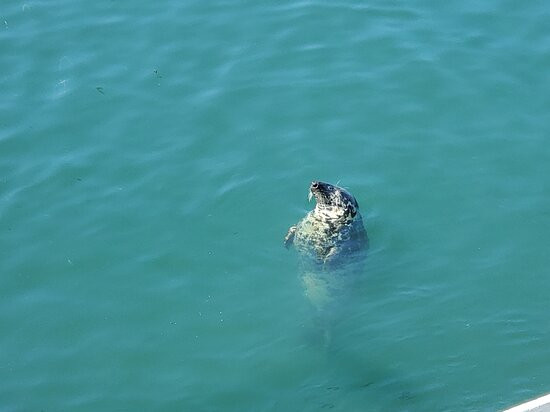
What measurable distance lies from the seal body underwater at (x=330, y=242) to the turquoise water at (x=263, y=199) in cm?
22

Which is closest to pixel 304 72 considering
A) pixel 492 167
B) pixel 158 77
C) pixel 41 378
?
pixel 158 77

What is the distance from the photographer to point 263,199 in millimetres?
12602

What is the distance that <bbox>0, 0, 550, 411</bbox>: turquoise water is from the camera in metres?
10.4

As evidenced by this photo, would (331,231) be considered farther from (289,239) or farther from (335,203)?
(289,239)

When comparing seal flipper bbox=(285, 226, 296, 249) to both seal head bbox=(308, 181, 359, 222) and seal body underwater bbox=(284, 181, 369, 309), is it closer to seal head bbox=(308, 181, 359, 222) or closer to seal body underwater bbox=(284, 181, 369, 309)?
seal body underwater bbox=(284, 181, 369, 309)

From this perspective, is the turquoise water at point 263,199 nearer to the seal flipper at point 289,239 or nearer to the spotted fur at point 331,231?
the seal flipper at point 289,239

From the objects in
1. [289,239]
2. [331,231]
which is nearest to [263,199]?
[289,239]

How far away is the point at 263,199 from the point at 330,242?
Result: 1364mm

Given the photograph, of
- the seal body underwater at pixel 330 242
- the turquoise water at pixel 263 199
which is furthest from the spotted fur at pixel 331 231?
the turquoise water at pixel 263 199

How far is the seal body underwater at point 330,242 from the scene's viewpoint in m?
11.4

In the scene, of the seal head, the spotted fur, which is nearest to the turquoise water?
the spotted fur

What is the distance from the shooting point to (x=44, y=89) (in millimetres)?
14734

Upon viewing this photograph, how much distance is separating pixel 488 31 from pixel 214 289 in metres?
6.86

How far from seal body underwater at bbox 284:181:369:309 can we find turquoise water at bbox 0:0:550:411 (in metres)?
0.22
